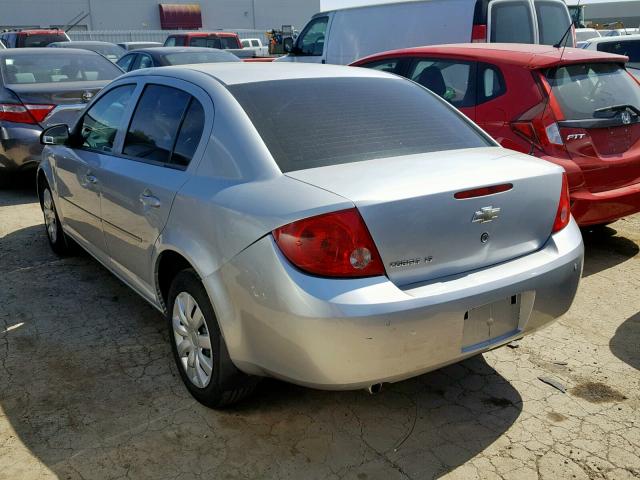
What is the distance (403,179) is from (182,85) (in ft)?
4.57

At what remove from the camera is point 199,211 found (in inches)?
112

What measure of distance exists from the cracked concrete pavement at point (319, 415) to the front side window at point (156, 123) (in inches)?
44.4

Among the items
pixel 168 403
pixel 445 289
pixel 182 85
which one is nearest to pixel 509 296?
pixel 445 289

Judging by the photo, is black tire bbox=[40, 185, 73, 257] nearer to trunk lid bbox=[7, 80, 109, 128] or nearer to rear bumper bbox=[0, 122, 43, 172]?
rear bumper bbox=[0, 122, 43, 172]

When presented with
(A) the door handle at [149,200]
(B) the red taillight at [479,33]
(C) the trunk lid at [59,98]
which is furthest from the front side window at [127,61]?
(A) the door handle at [149,200]

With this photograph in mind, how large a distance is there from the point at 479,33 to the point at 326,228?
7026 mm

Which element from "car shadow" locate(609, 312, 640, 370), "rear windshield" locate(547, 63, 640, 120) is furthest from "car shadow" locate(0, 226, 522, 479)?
"rear windshield" locate(547, 63, 640, 120)

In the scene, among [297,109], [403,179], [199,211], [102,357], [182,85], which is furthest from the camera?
[102,357]

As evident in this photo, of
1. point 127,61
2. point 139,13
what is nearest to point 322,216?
point 127,61

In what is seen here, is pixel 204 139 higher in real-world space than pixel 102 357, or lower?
higher

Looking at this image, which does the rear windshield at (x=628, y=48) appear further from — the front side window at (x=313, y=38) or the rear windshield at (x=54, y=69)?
the rear windshield at (x=54, y=69)

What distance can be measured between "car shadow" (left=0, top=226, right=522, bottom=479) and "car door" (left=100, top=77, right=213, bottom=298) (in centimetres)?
51

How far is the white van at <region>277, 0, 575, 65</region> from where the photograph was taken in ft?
28.2

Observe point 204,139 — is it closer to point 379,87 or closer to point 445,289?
point 379,87
